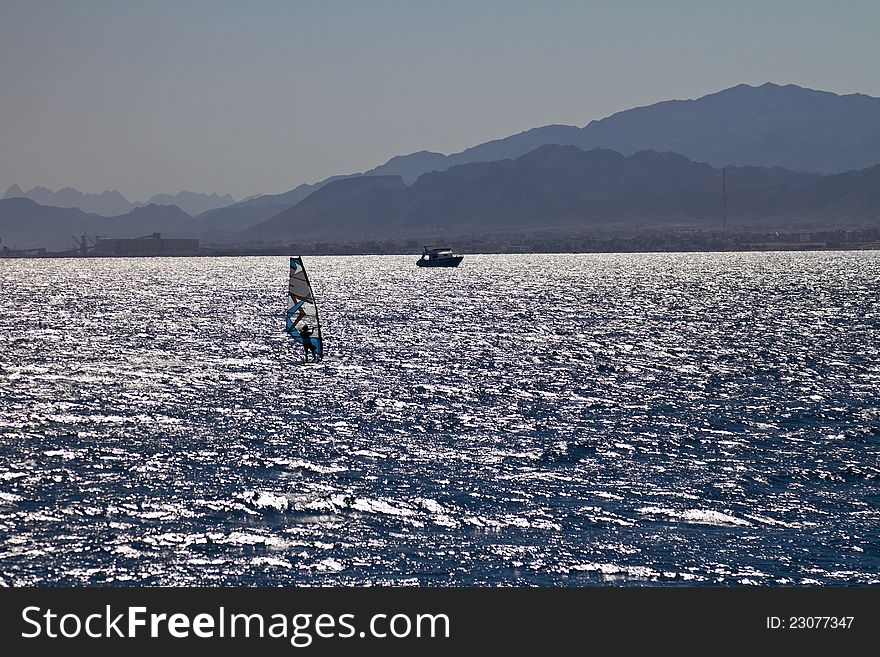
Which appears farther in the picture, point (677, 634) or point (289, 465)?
point (289, 465)

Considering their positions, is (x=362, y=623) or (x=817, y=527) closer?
(x=362, y=623)

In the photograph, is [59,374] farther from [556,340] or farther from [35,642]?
[35,642]

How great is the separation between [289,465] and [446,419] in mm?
19278

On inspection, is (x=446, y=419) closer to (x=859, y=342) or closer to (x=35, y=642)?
(x=35, y=642)

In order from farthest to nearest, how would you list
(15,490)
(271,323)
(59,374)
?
(271,323) → (59,374) → (15,490)

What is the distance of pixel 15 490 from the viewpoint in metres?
52.0

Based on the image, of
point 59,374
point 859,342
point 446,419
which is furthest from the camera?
point 859,342

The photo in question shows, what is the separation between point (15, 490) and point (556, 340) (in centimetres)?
9759

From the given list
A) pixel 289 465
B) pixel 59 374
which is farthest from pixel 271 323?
pixel 289 465

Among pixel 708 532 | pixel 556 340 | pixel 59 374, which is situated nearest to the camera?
pixel 708 532

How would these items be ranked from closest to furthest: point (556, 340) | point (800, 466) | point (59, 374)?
point (800, 466) < point (59, 374) < point (556, 340)

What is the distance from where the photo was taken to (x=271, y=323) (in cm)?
18275

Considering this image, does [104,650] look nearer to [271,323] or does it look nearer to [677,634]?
[677,634]

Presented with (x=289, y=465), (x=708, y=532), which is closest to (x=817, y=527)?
(x=708, y=532)
